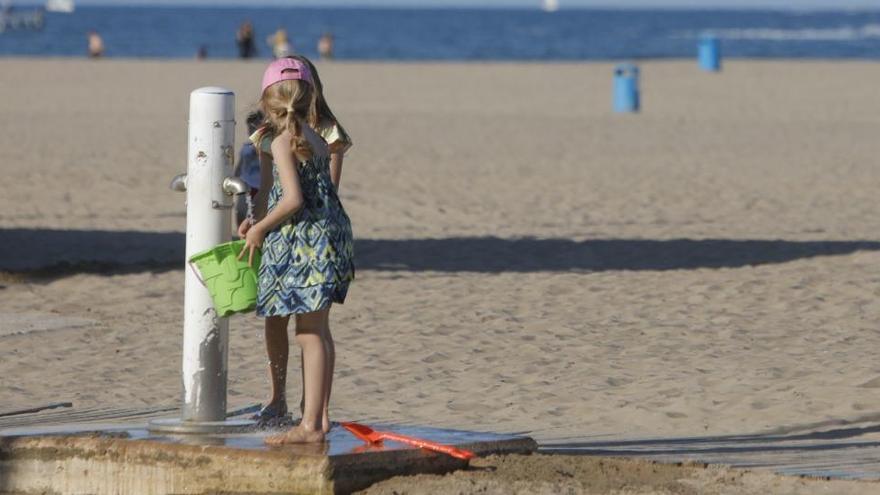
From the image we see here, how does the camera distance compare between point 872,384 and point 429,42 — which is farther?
point 429,42

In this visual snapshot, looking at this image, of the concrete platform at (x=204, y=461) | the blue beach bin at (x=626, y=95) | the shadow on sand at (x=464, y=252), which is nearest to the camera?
the concrete platform at (x=204, y=461)

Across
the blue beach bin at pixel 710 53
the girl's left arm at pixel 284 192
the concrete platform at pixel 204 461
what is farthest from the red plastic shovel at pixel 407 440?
the blue beach bin at pixel 710 53

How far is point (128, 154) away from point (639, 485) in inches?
623

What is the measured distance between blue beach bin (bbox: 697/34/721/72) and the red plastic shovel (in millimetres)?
36945

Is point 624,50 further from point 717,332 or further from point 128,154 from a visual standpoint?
point 717,332

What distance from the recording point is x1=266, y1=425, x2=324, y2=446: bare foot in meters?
5.57

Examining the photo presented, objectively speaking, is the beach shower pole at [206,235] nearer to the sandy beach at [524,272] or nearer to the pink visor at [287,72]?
the sandy beach at [524,272]

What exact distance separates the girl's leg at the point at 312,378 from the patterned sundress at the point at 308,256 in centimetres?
11

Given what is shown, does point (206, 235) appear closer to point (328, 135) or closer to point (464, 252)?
point (328, 135)

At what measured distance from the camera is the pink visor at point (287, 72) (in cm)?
547

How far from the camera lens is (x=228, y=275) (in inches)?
220

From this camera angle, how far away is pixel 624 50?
251 ft

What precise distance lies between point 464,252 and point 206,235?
735 centimetres

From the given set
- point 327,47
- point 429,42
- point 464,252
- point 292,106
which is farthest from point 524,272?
point 429,42
